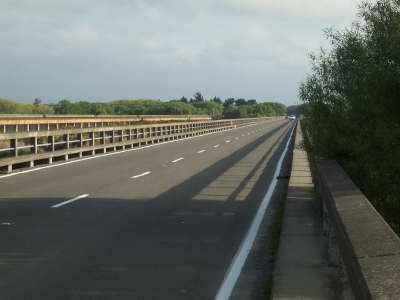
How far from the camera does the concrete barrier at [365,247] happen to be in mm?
3829

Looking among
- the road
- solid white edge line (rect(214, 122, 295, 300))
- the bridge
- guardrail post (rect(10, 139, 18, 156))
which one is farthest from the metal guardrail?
solid white edge line (rect(214, 122, 295, 300))

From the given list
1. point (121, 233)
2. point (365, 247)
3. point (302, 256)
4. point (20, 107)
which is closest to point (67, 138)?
point (121, 233)

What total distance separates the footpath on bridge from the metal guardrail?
1241 cm

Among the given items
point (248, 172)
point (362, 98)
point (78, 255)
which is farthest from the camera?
point (248, 172)

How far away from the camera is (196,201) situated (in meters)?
13.8

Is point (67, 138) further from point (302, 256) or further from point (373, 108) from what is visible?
point (302, 256)

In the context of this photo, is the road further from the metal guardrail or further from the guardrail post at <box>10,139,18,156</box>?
the metal guardrail

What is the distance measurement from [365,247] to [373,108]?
4.81 meters

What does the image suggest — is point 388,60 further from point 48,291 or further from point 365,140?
point 48,291

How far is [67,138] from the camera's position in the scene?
27.0 m

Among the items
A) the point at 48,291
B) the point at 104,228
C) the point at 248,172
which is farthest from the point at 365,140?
the point at 248,172

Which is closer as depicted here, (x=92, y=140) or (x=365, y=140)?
(x=365, y=140)

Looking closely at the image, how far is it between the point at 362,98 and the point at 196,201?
5.11 metres

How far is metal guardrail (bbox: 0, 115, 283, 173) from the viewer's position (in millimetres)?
22320
